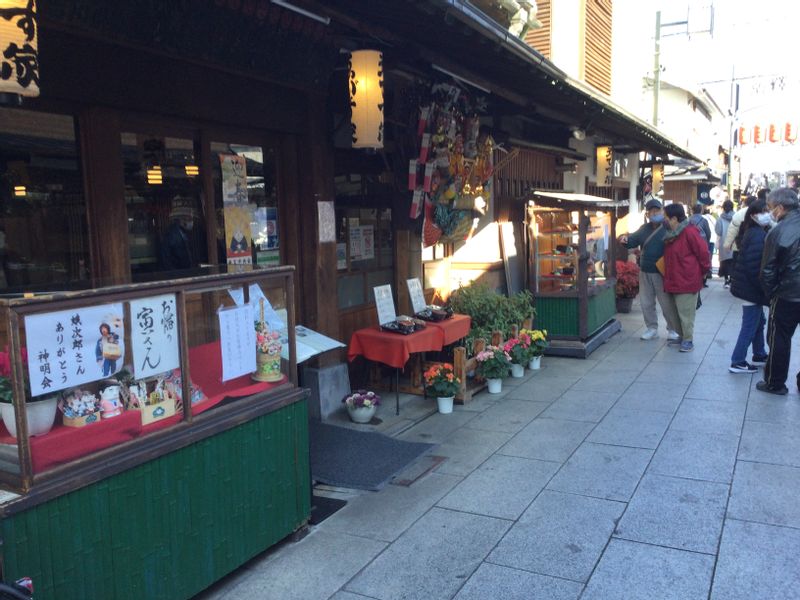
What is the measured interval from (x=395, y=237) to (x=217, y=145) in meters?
2.90

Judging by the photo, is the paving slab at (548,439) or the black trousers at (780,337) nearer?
the paving slab at (548,439)

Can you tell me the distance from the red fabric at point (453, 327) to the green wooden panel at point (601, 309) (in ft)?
9.48

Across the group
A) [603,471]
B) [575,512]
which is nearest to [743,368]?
[603,471]

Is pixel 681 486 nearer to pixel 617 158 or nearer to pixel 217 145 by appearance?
pixel 217 145

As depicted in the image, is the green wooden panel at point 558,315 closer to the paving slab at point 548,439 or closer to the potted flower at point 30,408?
the paving slab at point 548,439

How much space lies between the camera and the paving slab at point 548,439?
227 inches

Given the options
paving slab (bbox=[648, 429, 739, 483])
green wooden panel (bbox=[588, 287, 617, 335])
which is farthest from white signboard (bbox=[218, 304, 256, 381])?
green wooden panel (bbox=[588, 287, 617, 335])

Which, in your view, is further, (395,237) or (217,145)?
(395,237)

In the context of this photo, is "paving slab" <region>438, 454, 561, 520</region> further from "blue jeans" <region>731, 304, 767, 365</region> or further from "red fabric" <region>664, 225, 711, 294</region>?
"red fabric" <region>664, 225, 711, 294</region>

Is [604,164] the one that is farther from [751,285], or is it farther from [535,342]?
[535,342]

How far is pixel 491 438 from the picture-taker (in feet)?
20.4

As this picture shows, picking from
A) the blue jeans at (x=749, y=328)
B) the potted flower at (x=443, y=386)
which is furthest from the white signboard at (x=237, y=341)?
the blue jeans at (x=749, y=328)

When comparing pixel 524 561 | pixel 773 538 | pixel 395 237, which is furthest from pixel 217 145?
pixel 773 538

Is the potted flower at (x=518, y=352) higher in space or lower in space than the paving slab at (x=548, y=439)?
higher
